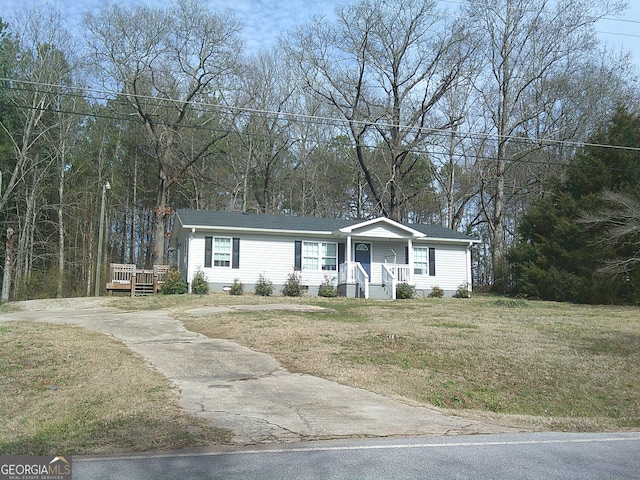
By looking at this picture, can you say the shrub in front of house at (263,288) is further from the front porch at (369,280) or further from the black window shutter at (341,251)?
the black window shutter at (341,251)

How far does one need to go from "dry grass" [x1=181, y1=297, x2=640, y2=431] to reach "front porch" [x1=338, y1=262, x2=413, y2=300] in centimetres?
730

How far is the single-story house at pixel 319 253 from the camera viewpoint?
26.3 m

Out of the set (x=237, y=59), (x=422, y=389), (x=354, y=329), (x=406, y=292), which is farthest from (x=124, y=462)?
(x=237, y=59)

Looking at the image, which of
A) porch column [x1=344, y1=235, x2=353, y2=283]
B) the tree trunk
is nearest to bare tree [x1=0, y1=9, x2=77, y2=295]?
the tree trunk

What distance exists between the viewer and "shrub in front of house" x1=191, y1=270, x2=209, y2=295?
2531 cm

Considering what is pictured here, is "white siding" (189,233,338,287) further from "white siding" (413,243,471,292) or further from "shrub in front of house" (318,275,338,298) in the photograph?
"white siding" (413,243,471,292)

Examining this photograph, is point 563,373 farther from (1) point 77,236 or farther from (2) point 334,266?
(1) point 77,236

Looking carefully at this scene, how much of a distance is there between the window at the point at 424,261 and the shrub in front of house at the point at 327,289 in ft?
15.1

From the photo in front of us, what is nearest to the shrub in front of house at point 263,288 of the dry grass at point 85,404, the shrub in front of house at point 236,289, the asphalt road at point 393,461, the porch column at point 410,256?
the shrub in front of house at point 236,289

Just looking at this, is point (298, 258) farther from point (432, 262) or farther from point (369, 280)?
point (432, 262)

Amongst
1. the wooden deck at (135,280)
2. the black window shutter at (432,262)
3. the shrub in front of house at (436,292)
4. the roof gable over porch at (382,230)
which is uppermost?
the roof gable over porch at (382,230)

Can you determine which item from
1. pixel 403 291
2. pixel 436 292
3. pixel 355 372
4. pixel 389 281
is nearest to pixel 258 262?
pixel 389 281

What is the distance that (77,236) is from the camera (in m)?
35.2

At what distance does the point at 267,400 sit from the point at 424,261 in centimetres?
2178
